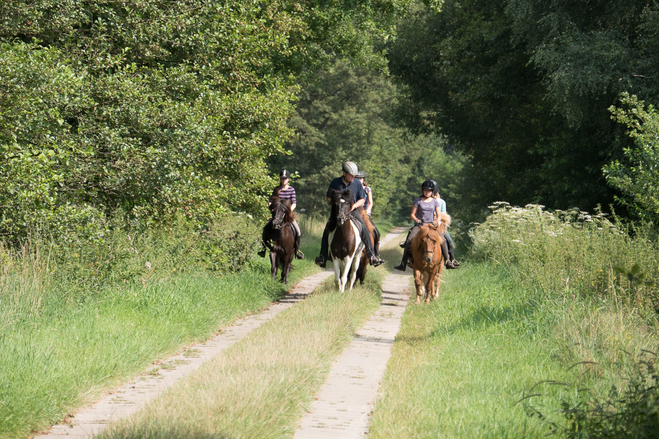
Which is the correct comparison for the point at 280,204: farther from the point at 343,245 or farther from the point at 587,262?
the point at 587,262

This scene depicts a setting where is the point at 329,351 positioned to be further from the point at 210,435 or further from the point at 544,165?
the point at 544,165

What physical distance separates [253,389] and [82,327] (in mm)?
3336

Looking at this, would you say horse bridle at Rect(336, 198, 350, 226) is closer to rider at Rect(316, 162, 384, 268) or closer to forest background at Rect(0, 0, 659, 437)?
rider at Rect(316, 162, 384, 268)

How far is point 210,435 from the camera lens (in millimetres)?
5043

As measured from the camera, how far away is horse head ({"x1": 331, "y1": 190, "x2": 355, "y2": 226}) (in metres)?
13.0

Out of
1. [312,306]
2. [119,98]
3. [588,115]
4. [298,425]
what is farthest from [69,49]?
[588,115]

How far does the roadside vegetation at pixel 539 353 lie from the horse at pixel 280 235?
3958 millimetres

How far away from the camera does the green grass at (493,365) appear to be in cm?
566

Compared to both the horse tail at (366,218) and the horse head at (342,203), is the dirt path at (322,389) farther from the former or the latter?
the horse tail at (366,218)

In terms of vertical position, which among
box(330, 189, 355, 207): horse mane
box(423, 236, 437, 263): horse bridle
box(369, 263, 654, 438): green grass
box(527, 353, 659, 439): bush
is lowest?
box(369, 263, 654, 438): green grass

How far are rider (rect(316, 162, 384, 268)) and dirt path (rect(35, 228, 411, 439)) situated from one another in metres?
3.05

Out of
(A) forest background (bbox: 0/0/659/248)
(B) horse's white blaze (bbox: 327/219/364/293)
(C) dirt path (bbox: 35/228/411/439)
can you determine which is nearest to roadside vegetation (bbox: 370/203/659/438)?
(C) dirt path (bbox: 35/228/411/439)

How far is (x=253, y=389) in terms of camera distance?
5980mm

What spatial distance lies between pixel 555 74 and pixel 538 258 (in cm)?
590
